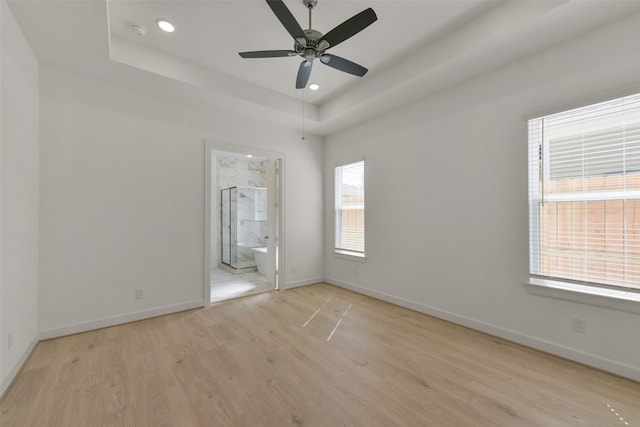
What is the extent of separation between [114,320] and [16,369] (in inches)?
36.9

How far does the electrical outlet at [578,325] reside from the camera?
7.49ft

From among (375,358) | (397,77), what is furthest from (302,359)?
(397,77)

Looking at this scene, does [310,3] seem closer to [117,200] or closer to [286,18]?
[286,18]

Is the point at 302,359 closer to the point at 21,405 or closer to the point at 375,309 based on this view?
the point at 375,309

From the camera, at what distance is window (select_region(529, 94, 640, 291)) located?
2.15 meters

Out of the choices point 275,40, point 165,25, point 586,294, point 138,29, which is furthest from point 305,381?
point 138,29

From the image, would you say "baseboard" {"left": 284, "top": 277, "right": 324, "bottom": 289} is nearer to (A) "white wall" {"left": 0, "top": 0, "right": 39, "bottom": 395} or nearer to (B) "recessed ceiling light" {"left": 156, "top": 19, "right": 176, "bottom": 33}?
(A) "white wall" {"left": 0, "top": 0, "right": 39, "bottom": 395}

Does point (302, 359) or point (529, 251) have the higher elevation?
point (529, 251)

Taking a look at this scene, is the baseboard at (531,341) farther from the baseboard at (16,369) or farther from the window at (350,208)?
the baseboard at (16,369)

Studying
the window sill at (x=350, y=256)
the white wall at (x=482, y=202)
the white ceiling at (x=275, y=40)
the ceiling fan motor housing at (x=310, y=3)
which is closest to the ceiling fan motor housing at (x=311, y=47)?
the ceiling fan motor housing at (x=310, y=3)

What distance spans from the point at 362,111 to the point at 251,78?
1.64m

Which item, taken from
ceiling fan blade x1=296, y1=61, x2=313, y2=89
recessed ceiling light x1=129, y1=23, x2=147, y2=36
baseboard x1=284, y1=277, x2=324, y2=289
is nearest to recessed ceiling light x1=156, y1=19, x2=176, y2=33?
recessed ceiling light x1=129, y1=23, x2=147, y2=36

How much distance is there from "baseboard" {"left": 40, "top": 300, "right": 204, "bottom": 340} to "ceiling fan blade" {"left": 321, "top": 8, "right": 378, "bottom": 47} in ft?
11.8

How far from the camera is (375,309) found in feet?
12.0
